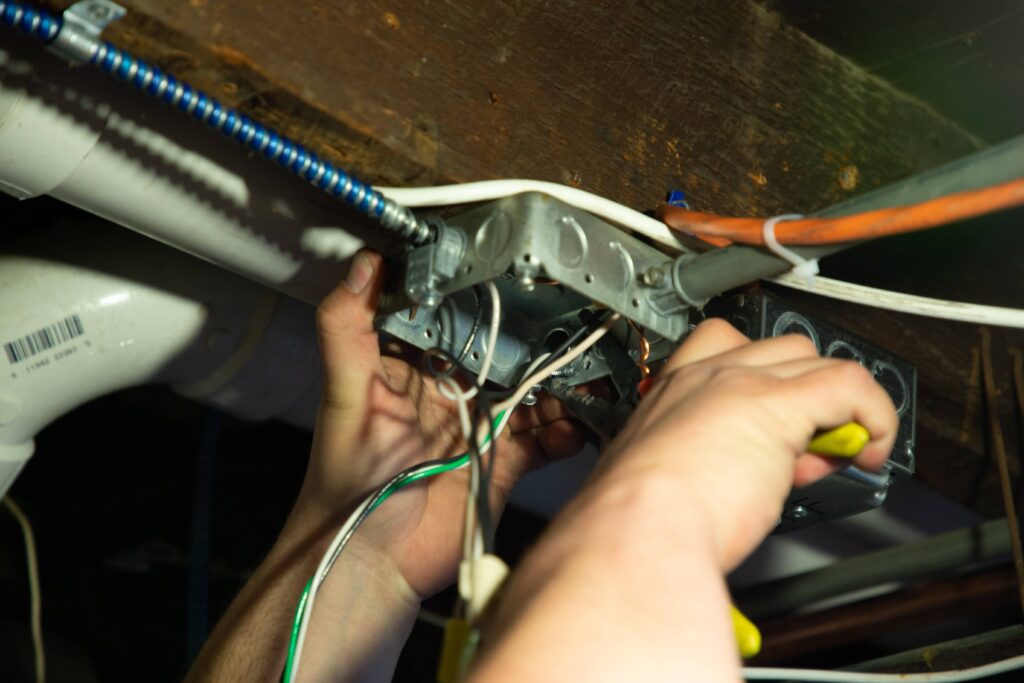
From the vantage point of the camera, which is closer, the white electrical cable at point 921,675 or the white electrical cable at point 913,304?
the white electrical cable at point 913,304

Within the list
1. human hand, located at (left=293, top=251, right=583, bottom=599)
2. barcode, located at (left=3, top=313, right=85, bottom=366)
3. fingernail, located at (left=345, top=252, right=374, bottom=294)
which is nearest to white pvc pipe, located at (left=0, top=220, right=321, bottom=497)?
barcode, located at (left=3, top=313, right=85, bottom=366)

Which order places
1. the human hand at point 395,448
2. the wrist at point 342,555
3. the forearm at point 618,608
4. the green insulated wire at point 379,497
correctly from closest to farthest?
1. the forearm at point 618,608
2. the green insulated wire at point 379,497
3. the human hand at point 395,448
4. the wrist at point 342,555

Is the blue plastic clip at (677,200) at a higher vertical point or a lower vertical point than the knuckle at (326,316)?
higher

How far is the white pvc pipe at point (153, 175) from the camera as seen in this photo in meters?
0.63

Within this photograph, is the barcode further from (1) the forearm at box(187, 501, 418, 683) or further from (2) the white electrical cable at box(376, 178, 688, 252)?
(2) the white electrical cable at box(376, 178, 688, 252)

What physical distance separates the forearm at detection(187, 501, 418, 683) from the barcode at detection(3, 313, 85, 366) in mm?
268

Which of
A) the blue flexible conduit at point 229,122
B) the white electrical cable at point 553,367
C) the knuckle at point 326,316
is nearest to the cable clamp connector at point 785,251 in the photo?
the white electrical cable at point 553,367

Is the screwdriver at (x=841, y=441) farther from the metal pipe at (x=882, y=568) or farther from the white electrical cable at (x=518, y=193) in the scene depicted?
the metal pipe at (x=882, y=568)

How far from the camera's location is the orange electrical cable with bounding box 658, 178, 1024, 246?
56cm

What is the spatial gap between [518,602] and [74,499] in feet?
4.56

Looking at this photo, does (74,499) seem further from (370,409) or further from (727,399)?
(727,399)

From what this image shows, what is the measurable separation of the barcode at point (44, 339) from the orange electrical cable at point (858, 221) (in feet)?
1.82

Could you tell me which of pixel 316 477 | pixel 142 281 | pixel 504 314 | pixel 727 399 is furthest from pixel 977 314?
pixel 142 281

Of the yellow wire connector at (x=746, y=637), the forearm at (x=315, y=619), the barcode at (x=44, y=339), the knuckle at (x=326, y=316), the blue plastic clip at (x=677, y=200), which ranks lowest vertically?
the forearm at (x=315, y=619)
